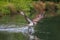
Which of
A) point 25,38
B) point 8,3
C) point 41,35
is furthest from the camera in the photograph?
point 8,3

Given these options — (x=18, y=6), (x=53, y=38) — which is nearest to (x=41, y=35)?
(x=53, y=38)

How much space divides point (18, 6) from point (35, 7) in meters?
4.80

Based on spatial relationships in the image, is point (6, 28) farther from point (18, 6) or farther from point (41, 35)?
point (18, 6)

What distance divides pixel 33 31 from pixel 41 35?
5.66ft

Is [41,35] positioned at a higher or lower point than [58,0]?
higher

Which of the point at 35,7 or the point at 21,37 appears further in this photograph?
the point at 35,7

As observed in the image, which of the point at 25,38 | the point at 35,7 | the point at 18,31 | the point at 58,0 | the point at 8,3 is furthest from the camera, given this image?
the point at 58,0

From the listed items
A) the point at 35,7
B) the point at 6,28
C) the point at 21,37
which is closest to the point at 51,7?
the point at 35,7

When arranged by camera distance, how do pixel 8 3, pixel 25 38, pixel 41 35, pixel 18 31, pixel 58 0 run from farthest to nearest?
pixel 58 0
pixel 8 3
pixel 18 31
pixel 41 35
pixel 25 38

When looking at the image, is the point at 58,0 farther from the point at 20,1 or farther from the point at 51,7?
the point at 20,1

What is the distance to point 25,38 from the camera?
67.7ft

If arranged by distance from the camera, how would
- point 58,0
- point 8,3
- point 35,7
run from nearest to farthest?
point 8,3 → point 35,7 → point 58,0

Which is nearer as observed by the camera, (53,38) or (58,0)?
(53,38)

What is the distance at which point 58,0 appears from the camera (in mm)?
60500
